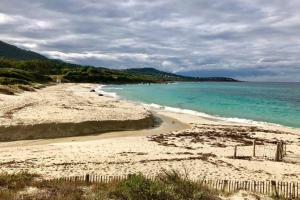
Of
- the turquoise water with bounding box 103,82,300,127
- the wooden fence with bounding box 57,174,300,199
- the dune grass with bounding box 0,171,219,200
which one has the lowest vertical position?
the turquoise water with bounding box 103,82,300,127

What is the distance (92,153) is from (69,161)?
3.23 m

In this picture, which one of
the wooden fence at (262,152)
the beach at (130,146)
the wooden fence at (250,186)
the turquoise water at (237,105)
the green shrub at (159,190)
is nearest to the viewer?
the green shrub at (159,190)

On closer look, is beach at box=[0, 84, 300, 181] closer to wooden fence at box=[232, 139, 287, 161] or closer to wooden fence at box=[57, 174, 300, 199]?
wooden fence at box=[232, 139, 287, 161]

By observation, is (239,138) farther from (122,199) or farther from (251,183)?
(122,199)

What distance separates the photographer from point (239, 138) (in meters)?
35.7

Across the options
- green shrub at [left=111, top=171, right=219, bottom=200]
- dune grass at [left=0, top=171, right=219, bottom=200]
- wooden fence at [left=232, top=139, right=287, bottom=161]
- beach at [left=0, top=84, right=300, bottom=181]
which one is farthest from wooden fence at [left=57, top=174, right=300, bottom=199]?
wooden fence at [left=232, top=139, right=287, bottom=161]

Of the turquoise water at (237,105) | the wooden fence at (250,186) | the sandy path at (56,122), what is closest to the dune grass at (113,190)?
the wooden fence at (250,186)

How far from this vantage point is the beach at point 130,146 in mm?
21281

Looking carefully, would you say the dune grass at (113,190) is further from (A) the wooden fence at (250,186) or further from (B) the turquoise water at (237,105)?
(B) the turquoise water at (237,105)

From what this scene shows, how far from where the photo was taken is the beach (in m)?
21.3

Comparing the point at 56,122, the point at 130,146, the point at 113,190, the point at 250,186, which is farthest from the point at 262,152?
the point at 113,190

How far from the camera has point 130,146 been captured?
95.9 ft

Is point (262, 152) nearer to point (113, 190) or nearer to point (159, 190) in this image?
point (113, 190)

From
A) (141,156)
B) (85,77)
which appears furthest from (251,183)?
(85,77)
